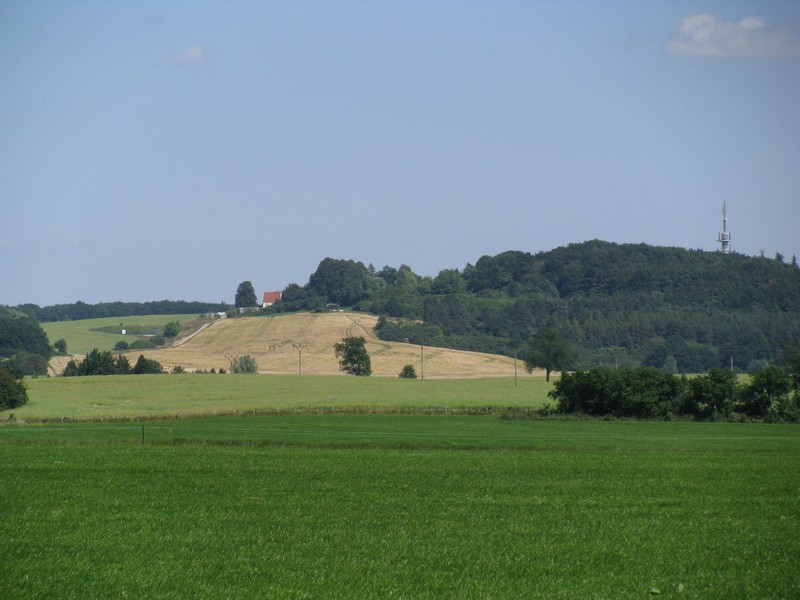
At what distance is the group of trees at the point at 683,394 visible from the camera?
2539 inches

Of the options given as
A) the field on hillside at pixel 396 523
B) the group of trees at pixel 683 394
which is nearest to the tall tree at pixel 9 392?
the field on hillside at pixel 396 523

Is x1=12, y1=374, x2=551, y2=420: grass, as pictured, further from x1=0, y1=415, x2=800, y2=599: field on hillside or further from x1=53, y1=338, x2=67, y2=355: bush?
x1=53, y1=338, x2=67, y2=355: bush

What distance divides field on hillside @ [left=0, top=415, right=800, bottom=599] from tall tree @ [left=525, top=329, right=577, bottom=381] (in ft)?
260

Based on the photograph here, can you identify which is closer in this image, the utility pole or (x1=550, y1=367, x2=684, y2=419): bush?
(x1=550, y1=367, x2=684, y2=419): bush

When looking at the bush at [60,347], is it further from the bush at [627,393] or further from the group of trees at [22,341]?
the bush at [627,393]

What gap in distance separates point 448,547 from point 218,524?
212 inches

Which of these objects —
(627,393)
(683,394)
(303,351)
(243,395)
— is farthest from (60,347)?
(683,394)

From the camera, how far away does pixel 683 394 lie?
6581 cm

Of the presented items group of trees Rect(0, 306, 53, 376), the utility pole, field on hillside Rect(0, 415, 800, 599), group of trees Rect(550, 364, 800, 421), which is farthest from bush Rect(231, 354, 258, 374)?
field on hillside Rect(0, 415, 800, 599)

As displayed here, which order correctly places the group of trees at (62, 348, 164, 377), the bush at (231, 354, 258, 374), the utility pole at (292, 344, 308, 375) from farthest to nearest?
the utility pole at (292, 344, 308, 375)
the bush at (231, 354, 258, 374)
the group of trees at (62, 348, 164, 377)

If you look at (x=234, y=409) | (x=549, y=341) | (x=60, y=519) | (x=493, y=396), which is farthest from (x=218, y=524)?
(x=549, y=341)

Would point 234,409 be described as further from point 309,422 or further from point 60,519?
point 60,519

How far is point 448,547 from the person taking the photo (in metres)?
19.6

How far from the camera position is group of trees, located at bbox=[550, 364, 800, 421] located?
64500 millimetres
